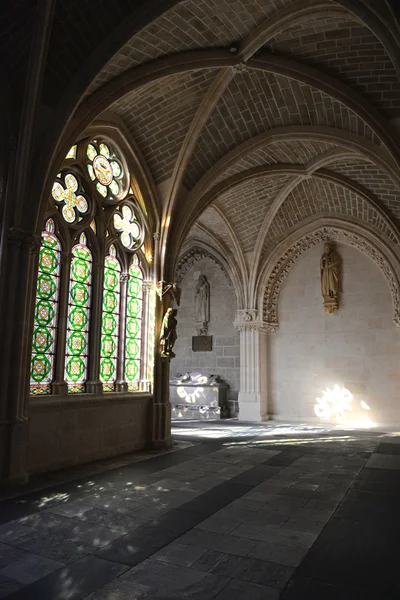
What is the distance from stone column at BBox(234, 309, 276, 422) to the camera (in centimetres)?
1422

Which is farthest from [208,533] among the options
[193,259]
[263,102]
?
[193,259]

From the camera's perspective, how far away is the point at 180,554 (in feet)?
11.4

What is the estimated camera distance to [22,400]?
232 inches

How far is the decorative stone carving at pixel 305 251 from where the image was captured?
43.2ft

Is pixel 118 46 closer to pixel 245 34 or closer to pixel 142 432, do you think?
pixel 245 34

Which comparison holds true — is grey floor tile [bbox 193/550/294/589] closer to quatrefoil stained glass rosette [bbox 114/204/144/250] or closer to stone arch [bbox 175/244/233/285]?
quatrefoil stained glass rosette [bbox 114/204/144/250]

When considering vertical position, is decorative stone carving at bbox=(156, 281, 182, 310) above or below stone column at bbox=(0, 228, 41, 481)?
above

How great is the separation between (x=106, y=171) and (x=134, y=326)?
10.2ft

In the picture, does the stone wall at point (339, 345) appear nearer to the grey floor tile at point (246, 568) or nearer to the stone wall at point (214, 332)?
the stone wall at point (214, 332)

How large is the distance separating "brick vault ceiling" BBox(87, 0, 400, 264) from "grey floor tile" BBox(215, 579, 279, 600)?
5890mm

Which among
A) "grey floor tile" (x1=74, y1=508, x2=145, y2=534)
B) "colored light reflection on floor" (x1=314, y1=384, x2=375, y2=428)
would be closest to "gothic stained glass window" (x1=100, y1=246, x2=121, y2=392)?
"grey floor tile" (x1=74, y1=508, x2=145, y2=534)

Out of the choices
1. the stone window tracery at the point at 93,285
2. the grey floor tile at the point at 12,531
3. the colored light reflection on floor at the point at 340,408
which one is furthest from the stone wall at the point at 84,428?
the colored light reflection on floor at the point at 340,408

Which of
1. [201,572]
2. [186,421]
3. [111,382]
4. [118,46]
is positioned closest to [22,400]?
[111,382]

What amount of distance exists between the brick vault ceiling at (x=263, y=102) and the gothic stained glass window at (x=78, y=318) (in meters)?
2.58
